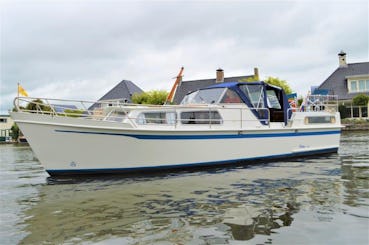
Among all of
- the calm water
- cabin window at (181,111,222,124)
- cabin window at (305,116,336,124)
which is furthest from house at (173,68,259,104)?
the calm water

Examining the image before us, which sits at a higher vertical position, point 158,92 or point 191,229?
point 158,92

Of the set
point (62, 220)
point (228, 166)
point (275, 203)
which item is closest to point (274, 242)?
point (275, 203)

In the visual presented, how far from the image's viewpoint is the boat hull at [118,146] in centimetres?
833

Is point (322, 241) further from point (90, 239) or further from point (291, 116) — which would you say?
point (291, 116)

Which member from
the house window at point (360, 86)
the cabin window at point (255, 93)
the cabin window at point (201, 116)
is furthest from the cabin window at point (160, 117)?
the house window at point (360, 86)

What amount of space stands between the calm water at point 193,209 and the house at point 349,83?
30.1 m

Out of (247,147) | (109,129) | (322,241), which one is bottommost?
(322,241)

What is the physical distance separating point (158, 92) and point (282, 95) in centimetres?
2409

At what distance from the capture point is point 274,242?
158 inches

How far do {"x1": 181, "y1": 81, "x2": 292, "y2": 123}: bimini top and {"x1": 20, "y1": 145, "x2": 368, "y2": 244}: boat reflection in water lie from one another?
9.40ft

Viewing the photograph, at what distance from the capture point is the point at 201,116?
10.2 m

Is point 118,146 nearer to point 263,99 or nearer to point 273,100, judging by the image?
point 263,99

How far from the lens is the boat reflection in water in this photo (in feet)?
14.5

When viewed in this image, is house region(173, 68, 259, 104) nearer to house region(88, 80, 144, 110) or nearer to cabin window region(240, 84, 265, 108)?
house region(88, 80, 144, 110)
